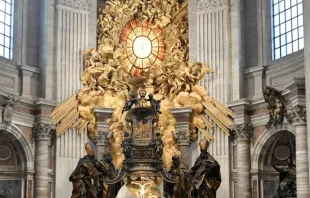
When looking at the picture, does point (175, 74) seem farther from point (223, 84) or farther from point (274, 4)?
point (274, 4)

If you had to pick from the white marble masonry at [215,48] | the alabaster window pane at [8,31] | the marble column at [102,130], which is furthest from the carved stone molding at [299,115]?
the alabaster window pane at [8,31]

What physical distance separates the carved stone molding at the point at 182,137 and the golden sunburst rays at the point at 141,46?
2.75 metres

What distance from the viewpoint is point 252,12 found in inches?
878

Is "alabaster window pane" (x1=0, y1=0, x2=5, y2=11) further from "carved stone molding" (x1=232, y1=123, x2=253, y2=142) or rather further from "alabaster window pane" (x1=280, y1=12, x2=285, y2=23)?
"alabaster window pane" (x1=280, y1=12, x2=285, y2=23)

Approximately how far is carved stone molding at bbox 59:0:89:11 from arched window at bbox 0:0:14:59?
163cm

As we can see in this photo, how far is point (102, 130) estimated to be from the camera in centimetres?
2197

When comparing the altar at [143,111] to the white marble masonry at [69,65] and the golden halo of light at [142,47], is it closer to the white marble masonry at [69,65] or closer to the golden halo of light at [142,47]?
the golden halo of light at [142,47]

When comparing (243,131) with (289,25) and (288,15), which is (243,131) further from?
(288,15)

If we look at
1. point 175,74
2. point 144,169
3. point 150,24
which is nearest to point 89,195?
point 144,169

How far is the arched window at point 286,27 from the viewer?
68.9ft

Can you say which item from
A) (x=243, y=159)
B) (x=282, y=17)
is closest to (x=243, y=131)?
(x=243, y=159)

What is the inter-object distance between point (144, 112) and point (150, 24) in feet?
13.0

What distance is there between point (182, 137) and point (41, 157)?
13.4 feet

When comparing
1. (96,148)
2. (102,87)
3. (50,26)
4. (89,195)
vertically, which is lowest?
(89,195)
